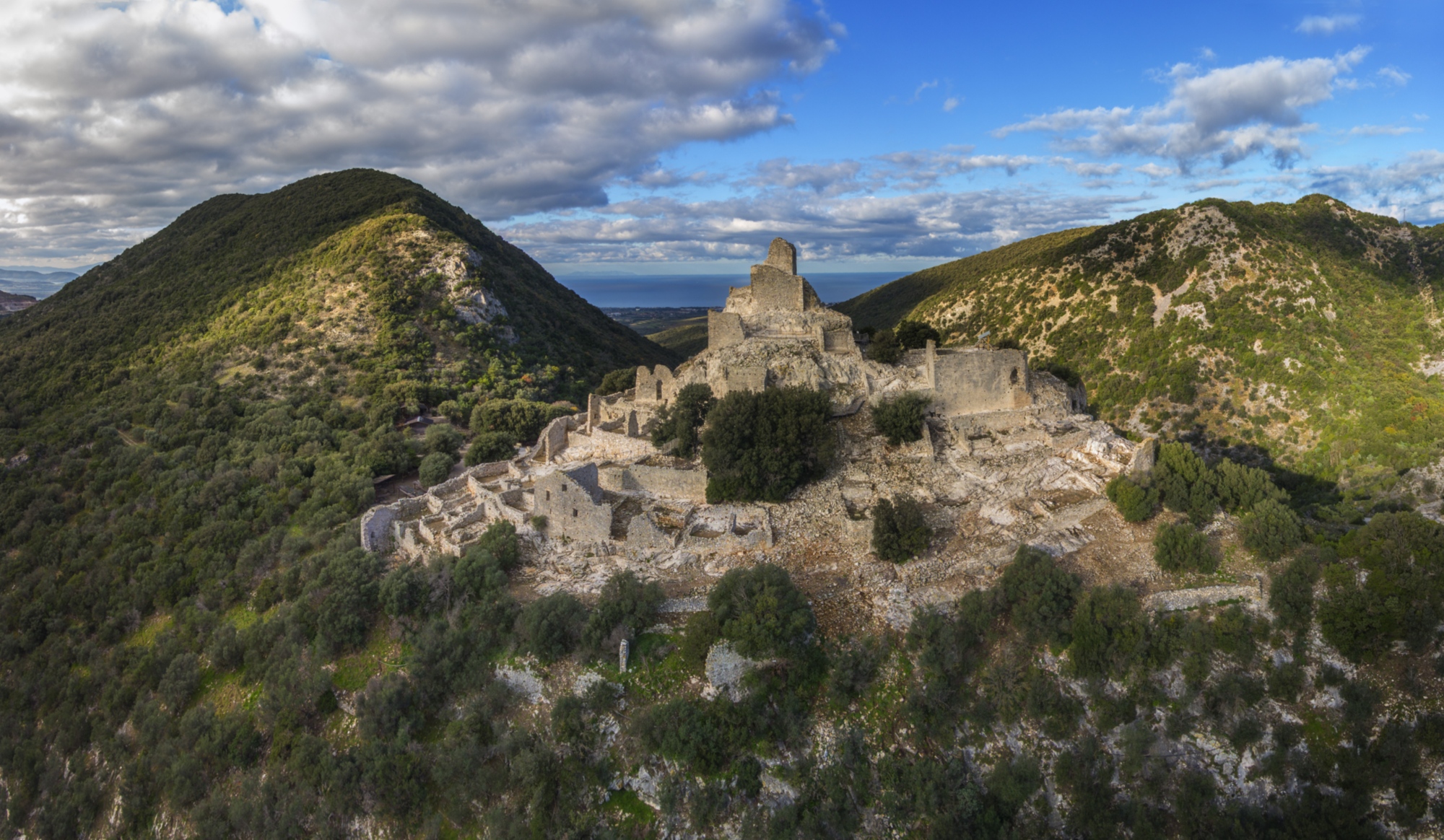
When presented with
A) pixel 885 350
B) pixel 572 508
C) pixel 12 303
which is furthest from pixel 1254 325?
pixel 12 303

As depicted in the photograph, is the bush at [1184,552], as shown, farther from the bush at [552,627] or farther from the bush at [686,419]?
the bush at [552,627]

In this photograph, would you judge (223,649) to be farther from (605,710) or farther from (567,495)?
(605,710)

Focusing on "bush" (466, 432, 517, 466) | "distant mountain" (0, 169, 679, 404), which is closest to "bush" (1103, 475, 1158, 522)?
"bush" (466, 432, 517, 466)

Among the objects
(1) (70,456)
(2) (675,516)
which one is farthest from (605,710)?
(1) (70,456)

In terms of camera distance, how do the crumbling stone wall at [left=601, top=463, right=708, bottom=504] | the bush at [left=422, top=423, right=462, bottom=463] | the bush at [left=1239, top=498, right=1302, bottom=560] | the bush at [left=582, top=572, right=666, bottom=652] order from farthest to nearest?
the bush at [left=422, top=423, right=462, bottom=463] < the crumbling stone wall at [left=601, top=463, right=708, bottom=504] < the bush at [left=1239, top=498, right=1302, bottom=560] < the bush at [left=582, top=572, right=666, bottom=652]

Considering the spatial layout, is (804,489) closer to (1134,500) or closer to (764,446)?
(764,446)

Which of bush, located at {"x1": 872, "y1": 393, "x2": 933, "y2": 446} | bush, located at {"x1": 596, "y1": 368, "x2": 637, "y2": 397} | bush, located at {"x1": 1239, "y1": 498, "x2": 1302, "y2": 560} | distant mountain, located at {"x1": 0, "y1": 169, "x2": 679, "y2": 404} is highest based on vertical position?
distant mountain, located at {"x1": 0, "y1": 169, "x2": 679, "y2": 404}

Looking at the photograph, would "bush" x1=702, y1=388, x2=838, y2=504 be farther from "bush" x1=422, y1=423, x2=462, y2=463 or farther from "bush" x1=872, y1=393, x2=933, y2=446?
"bush" x1=422, y1=423, x2=462, y2=463
